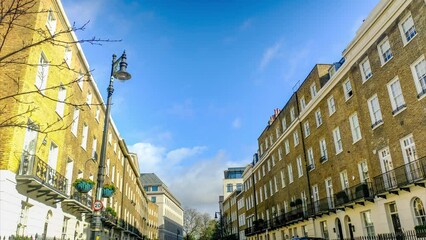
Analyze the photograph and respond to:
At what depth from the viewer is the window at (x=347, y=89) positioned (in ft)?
77.9

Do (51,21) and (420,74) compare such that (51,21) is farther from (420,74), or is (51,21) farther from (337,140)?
(337,140)

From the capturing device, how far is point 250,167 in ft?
184

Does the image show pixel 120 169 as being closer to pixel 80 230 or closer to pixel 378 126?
pixel 80 230

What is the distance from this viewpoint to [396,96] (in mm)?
18656

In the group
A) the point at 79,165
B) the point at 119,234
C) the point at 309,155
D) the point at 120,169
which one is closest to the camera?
the point at 79,165

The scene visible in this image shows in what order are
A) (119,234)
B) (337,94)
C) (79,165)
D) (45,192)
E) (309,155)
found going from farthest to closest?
(119,234)
(309,155)
(337,94)
(79,165)
(45,192)

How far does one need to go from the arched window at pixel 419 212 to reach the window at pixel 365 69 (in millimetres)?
8083

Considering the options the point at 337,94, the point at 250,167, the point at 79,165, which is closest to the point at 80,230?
the point at 79,165

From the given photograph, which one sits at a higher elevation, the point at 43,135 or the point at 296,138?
the point at 296,138

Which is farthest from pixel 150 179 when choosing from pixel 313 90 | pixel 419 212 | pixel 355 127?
pixel 419 212

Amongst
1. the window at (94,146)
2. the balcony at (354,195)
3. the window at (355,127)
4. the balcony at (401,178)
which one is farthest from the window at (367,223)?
the window at (94,146)

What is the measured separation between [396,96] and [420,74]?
2.03m

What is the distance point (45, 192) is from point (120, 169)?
2430 cm

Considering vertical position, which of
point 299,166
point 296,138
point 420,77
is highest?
point 296,138
